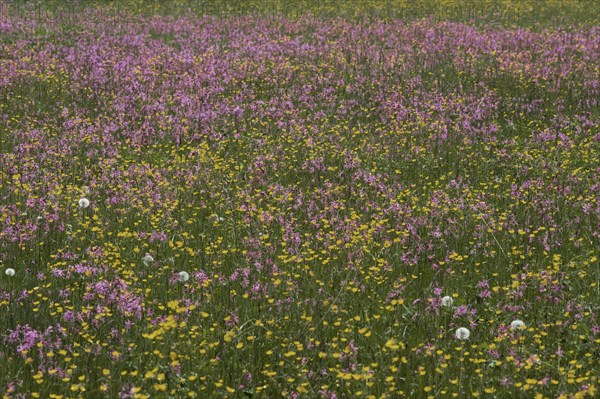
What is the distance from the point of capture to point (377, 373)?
4.65 meters

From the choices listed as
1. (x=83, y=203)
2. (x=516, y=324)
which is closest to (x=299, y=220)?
(x=83, y=203)

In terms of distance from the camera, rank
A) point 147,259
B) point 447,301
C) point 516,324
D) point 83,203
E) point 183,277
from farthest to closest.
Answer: point 83,203, point 147,259, point 183,277, point 447,301, point 516,324

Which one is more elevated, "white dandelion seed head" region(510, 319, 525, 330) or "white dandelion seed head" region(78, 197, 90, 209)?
"white dandelion seed head" region(78, 197, 90, 209)

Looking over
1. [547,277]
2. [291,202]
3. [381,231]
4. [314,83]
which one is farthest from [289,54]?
[547,277]

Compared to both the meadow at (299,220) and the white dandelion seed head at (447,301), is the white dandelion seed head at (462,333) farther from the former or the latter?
the white dandelion seed head at (447,301)

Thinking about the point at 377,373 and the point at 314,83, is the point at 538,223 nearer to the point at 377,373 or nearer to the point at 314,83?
the point at 377,373

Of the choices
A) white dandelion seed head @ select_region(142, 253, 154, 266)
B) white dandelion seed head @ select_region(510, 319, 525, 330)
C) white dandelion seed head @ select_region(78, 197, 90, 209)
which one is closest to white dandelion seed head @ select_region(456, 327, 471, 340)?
white dandelion seed head @ select_region(510, 319, 525, 330)

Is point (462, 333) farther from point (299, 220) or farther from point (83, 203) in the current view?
point (83, 203)

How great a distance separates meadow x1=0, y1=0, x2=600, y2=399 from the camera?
4.80 metres

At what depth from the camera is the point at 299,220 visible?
7.46 metres

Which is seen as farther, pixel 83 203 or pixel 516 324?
pixel 83 203

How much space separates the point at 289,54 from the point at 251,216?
26.4 ft

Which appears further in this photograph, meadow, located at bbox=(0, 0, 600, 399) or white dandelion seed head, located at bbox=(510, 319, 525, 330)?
white dandelion seed head, located at bbox=(510, 319, 525, 330)

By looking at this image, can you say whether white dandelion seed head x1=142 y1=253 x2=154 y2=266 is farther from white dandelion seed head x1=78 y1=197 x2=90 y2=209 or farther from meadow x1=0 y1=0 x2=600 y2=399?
white dandelion seed head x1=78 y1=197 x2=90 y2=209
